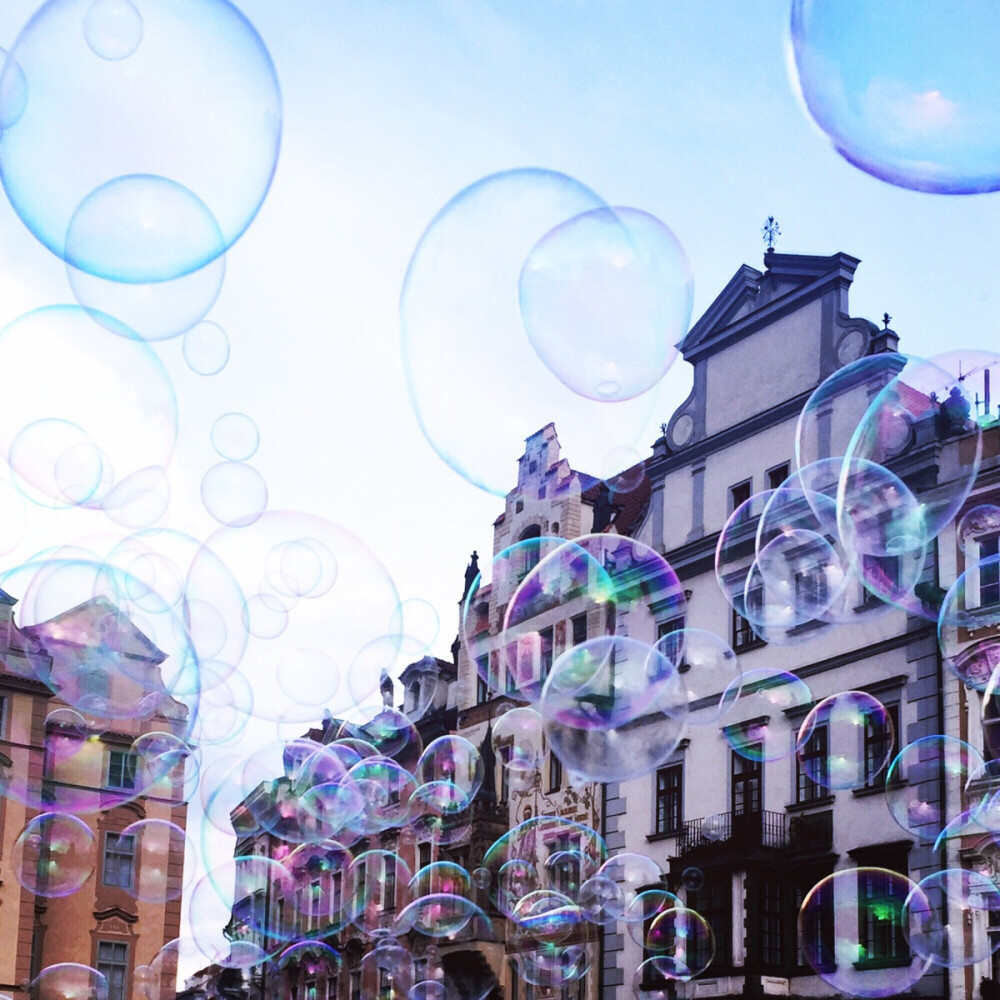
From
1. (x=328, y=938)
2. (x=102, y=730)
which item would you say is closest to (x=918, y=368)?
(x=102, y=730)

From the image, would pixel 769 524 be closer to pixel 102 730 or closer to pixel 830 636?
pixel 830 636

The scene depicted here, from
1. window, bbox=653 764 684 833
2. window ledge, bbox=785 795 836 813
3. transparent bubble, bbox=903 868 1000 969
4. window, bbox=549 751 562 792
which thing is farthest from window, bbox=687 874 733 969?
window, bbox=549 751 562 792

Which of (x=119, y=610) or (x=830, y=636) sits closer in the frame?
(x=119, y=610)

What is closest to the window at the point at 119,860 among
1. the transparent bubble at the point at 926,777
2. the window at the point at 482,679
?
the window at the point at 482,679

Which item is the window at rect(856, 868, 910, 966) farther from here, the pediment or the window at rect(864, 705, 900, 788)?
the pediment

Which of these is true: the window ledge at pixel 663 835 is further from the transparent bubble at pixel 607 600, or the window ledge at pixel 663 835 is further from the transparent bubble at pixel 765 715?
the transparent bubble at pixel 607 600

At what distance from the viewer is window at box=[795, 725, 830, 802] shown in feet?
83.0

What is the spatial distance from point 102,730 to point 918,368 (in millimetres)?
23782

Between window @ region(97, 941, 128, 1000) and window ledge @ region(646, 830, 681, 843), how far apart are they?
44.2ft

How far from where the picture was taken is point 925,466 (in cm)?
2498

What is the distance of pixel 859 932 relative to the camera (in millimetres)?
23828

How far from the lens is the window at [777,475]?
28062mm

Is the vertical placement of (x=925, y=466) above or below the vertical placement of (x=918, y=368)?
above

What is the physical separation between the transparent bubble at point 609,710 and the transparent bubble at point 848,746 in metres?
3.03
